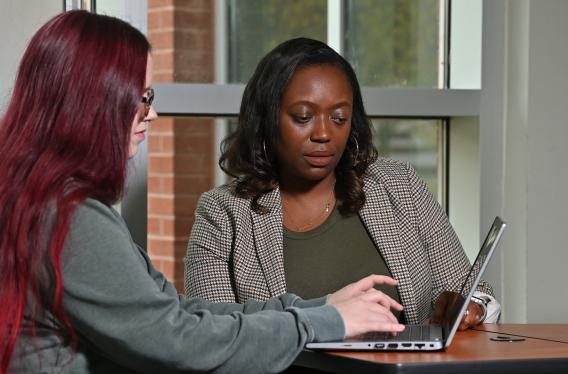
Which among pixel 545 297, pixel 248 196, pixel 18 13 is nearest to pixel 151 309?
pixel 248 196

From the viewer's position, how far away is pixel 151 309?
4.98ft

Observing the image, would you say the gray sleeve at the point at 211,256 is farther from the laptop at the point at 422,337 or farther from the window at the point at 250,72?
the laptop at the point at 422,337

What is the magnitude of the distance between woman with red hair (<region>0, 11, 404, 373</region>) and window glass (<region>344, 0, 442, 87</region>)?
5.00 ft

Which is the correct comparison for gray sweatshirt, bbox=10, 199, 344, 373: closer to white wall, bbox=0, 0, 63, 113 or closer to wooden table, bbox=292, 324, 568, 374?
wooden table, bbox=292, 324, 568, 374

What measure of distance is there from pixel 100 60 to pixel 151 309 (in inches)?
15.7

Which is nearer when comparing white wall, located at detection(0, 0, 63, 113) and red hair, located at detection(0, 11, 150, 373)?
red hair, located at detection(0, 11, 150, 373)

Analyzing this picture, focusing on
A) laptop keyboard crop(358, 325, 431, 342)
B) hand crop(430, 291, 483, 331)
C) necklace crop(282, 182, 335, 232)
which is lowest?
hand crop(430, 291, 483, 331)

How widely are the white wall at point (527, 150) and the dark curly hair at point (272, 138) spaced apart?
64cm

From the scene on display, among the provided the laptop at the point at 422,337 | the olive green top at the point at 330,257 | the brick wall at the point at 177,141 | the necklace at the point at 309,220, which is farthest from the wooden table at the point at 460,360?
the brick wall at the point at 177,141

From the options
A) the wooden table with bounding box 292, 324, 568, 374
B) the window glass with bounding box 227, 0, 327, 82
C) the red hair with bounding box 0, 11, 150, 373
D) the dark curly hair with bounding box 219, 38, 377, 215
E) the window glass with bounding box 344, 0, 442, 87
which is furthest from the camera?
the window glass with bounding box 344, 0, 442, 87

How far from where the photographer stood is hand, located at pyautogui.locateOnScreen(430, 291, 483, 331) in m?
2.10

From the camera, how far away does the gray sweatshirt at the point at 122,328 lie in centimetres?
148

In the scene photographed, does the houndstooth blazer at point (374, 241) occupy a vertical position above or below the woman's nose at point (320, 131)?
below

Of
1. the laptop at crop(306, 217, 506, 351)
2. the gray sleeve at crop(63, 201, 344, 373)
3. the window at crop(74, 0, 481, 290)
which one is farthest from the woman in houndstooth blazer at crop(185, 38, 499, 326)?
the gray sleeve at crop(63, 201, 344, 373)
